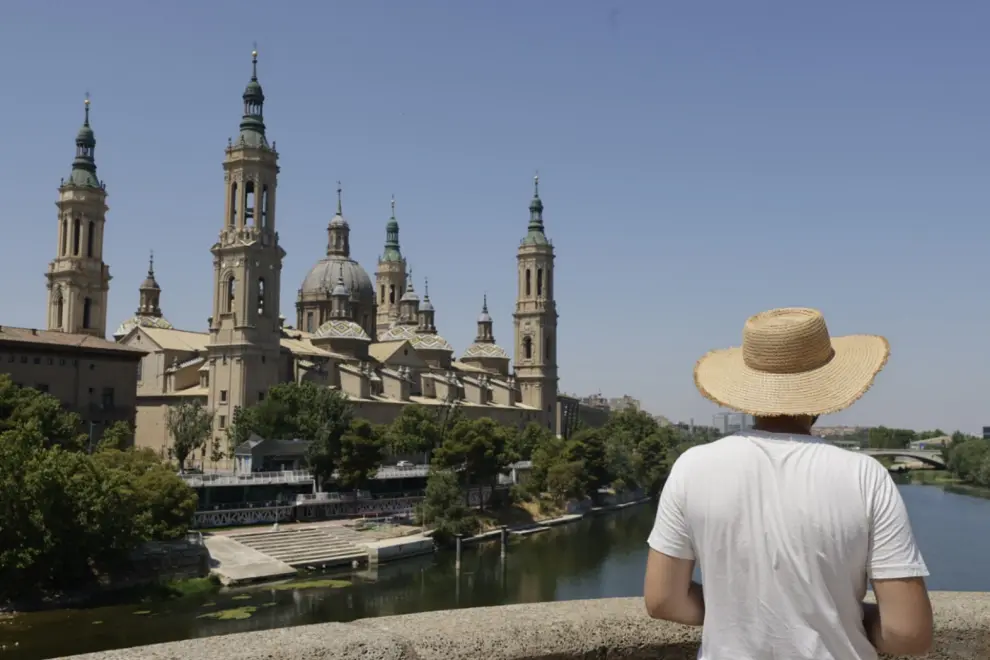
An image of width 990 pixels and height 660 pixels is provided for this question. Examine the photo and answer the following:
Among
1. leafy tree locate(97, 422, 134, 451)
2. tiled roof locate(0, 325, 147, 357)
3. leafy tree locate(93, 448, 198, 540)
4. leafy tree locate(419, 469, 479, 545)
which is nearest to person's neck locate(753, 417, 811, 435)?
leafy tree locate(93, 448, 198, 540)

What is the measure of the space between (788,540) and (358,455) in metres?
50.6

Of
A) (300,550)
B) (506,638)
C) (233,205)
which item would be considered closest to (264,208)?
(233,205)

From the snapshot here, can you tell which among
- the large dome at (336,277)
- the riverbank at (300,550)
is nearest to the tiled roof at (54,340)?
the riverbank at (300,550)

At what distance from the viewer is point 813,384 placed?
309 cm

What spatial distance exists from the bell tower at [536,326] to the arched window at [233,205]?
41145 mm

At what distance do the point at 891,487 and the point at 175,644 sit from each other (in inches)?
123

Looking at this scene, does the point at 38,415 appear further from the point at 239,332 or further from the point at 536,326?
the point at 536,326

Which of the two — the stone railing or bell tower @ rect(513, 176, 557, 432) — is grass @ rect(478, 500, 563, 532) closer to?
bell tower @ rect(513, 176, 557, 432)

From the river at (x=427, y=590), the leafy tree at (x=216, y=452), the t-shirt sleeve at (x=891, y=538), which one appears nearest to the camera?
the t-shirt sleeve at (x=891, y=538)

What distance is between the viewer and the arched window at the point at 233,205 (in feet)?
213

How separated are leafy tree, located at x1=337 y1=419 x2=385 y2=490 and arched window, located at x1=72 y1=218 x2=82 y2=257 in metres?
28.5

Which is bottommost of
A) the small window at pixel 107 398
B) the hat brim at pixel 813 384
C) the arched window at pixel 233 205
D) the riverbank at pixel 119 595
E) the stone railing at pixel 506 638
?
the riverbank at pixel 119 595

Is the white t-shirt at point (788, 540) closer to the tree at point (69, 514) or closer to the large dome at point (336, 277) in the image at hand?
the tree at point (69, 514)

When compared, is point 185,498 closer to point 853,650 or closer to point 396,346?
point 853,650
